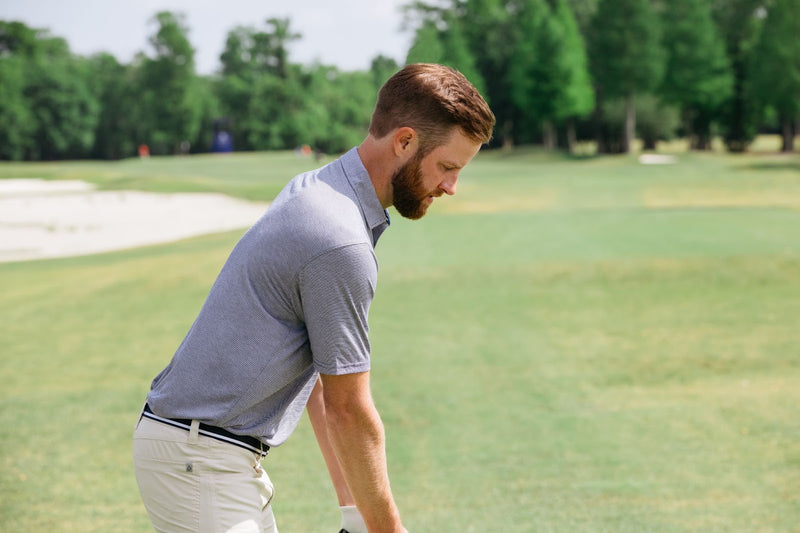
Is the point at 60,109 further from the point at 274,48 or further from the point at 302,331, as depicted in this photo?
the point at 302,331

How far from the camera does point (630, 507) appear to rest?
192 inches

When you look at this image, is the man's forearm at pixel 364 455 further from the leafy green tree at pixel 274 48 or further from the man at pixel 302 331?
the leafy green tree at pixel 274 48

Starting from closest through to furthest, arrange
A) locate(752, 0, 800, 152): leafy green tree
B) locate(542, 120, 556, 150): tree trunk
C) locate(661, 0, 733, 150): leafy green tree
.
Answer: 1. locate(752, 0, 800, 152): leafy green tree
2. locate(661, 0, 733, 150): leafy green tree
3. locate(542, 120, 556, 150): tree trunk

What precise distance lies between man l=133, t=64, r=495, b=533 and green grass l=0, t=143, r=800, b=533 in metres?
2.49

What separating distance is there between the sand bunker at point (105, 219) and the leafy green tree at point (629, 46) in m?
35.9

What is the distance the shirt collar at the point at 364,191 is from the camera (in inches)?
85.7

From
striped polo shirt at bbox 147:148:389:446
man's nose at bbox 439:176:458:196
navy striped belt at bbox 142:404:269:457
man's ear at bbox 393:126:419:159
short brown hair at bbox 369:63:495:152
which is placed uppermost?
short brown hair at bbox 369:63:495:152

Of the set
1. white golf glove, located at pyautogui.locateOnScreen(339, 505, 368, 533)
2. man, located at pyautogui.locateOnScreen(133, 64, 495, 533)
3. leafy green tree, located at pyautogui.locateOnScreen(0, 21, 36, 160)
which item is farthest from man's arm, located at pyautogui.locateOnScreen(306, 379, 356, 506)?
leafy green tree, located at pyautogui.locateOnScreen(0, 21, 36, 160)

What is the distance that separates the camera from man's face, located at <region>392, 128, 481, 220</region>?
2.17m

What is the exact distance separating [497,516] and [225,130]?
280ft

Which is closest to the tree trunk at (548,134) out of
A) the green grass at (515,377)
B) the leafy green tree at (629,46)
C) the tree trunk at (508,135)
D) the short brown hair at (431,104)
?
the tree trunk at (508,135)

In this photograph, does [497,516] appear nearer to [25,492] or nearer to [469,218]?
[25,492]

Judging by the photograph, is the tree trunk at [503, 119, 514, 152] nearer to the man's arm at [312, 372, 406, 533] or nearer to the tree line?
the tree line

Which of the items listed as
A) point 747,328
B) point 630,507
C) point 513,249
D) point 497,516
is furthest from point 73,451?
point 513,249
